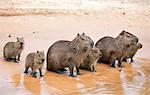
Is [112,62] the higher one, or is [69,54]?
[69,54]

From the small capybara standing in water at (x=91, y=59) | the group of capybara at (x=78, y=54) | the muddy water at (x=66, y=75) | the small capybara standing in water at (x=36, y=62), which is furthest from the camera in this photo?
the small capybara standing in water at (x=91, y=59)

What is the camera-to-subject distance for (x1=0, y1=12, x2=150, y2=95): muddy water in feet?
24.4

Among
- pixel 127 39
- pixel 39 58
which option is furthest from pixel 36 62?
pixel 127 39

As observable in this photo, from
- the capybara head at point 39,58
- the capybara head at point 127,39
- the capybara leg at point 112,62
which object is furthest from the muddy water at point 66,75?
the capybara head at point 127,39

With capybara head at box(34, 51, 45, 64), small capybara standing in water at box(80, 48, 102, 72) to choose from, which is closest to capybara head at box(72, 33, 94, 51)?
small capybara standing in water at box(80, 48, 102, 72)

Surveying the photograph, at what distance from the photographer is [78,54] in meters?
8.50

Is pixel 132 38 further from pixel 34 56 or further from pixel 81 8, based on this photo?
pixel 81 8

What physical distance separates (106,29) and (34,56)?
25.1 ft

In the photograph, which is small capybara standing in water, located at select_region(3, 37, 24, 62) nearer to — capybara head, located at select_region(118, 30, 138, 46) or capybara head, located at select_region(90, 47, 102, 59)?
capybara head, located at select_region(90, 47, 102, 59)

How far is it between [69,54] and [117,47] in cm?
152

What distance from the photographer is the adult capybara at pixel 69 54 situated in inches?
334

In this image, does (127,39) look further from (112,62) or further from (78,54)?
(78,54)

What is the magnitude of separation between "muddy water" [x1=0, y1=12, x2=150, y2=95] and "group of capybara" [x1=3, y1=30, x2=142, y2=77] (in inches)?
7.3

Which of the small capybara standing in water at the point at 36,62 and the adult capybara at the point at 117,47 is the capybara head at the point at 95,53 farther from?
the small capybara standing in water at the point at 36,62
